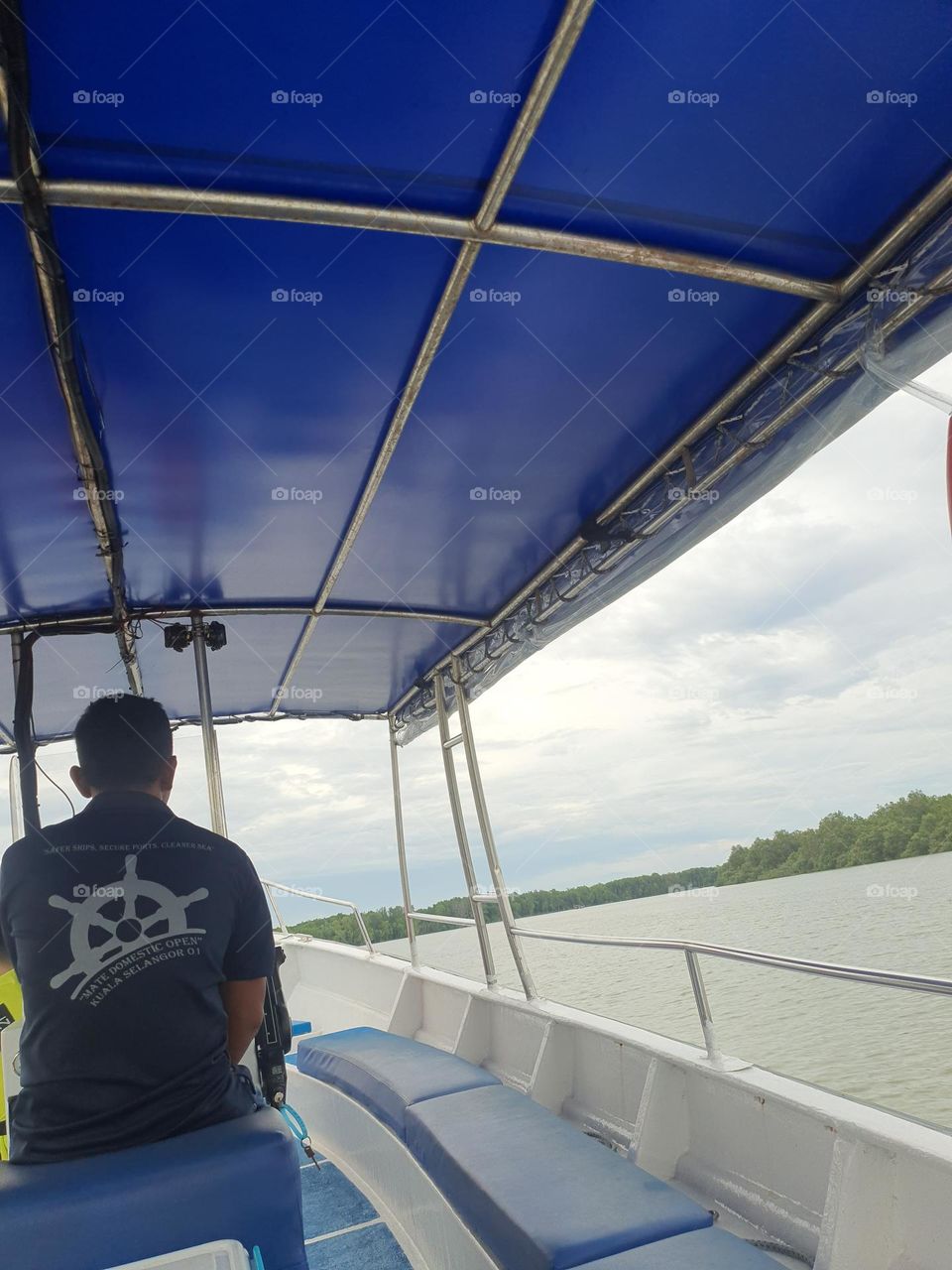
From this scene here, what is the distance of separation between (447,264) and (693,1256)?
2.40 m

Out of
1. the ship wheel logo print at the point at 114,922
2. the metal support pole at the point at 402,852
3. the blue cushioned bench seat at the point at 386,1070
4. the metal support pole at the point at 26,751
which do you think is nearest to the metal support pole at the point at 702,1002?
the blue cushioned bench seat at the point at 386,1070

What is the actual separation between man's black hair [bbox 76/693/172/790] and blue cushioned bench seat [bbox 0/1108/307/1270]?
0.66 metres

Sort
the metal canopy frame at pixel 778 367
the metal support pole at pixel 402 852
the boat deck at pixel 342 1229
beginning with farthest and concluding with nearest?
the metal support pole at pixel 402 852
the boat deck at pixel 342 1229
the metal canopy frame at pixel 778 367

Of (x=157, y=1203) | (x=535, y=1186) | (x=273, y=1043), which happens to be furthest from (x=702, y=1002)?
(x=157, y=1203)

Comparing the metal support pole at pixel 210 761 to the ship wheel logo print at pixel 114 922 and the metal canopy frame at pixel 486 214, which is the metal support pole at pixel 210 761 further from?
the ship wheel logo print at pixel 114 922

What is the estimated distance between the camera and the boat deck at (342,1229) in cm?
296

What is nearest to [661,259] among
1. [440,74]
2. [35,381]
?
[440,74]

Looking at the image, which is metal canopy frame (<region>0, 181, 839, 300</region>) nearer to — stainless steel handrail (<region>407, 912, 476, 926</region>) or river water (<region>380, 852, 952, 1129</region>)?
river water (<region>380, 852, 952, 1129</region>)

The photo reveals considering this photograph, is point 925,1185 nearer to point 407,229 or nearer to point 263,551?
point 407,229

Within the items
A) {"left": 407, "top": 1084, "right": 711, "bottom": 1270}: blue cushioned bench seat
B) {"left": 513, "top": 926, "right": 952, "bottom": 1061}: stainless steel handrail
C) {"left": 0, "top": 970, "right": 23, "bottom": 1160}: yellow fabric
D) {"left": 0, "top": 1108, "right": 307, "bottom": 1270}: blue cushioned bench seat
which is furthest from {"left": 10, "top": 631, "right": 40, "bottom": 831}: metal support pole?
{"left": 513, "top": 926, "right": 952, "bottom": 1061}: stainless steel handrail

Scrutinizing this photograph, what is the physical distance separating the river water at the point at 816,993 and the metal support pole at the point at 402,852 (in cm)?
11

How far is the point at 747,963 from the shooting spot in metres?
2.59

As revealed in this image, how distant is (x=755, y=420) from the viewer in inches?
111

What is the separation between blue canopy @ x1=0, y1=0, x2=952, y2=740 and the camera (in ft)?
5.41
